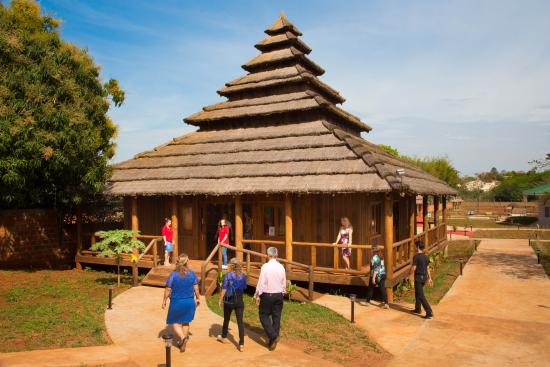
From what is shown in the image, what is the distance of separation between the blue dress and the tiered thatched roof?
6.04 m

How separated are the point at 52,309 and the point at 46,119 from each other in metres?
6.68

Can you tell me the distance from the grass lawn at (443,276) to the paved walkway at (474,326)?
1.25 ft

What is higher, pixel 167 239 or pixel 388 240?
pixel 388 240

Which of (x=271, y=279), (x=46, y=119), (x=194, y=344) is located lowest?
(x=194, y=344)

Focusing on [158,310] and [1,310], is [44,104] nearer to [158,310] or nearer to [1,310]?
[1,310]

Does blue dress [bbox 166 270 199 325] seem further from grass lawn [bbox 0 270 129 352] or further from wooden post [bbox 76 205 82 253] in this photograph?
Result: wooden post [bbox 76 205 82 253]

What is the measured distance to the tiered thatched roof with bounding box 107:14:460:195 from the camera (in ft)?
45.1

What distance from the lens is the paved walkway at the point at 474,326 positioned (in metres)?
8.59

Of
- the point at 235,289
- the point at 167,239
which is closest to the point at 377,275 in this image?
the point at 235,289

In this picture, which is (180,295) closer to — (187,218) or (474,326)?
(474,326)

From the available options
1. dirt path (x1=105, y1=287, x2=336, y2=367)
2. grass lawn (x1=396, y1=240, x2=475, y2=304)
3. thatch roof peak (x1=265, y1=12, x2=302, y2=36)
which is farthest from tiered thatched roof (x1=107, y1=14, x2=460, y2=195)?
dirt path (x1=105, y1=287, x2=336, y2=367)

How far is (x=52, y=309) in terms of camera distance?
1128 cm

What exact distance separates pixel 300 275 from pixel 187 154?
7.71m

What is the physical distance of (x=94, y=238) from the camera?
1828cm
